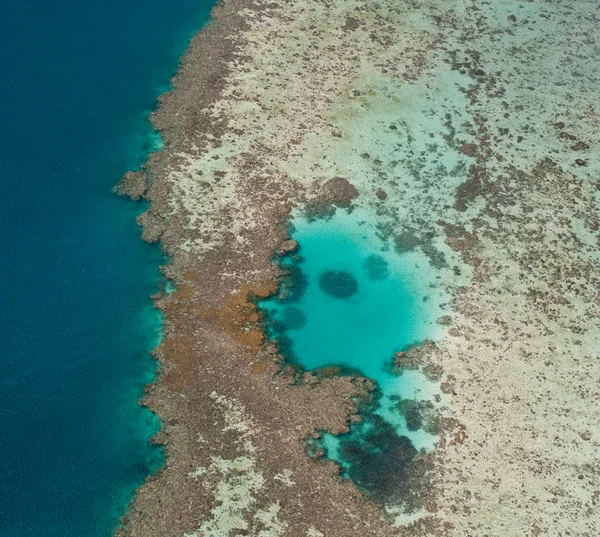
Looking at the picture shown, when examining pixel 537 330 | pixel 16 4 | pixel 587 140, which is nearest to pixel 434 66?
pixel 587 140

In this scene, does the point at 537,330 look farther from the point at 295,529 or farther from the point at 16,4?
the point at 16,4

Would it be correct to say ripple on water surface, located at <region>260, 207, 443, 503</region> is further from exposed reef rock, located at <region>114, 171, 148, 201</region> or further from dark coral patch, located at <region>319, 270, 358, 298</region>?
exposed reef rock, located at <region>114, 171, 148, 201</region>

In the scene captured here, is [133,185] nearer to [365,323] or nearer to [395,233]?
[395,233]

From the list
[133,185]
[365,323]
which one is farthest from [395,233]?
[133,185]

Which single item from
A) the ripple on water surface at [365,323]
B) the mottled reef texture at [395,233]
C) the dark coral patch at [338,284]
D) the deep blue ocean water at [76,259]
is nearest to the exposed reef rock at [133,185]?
the mottled reef texture at [395,233]

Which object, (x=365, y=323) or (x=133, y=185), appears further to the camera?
(x=133, y=185)

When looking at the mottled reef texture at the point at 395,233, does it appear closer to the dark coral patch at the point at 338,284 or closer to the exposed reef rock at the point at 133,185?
the exposed reef rock at the point at 133,185
